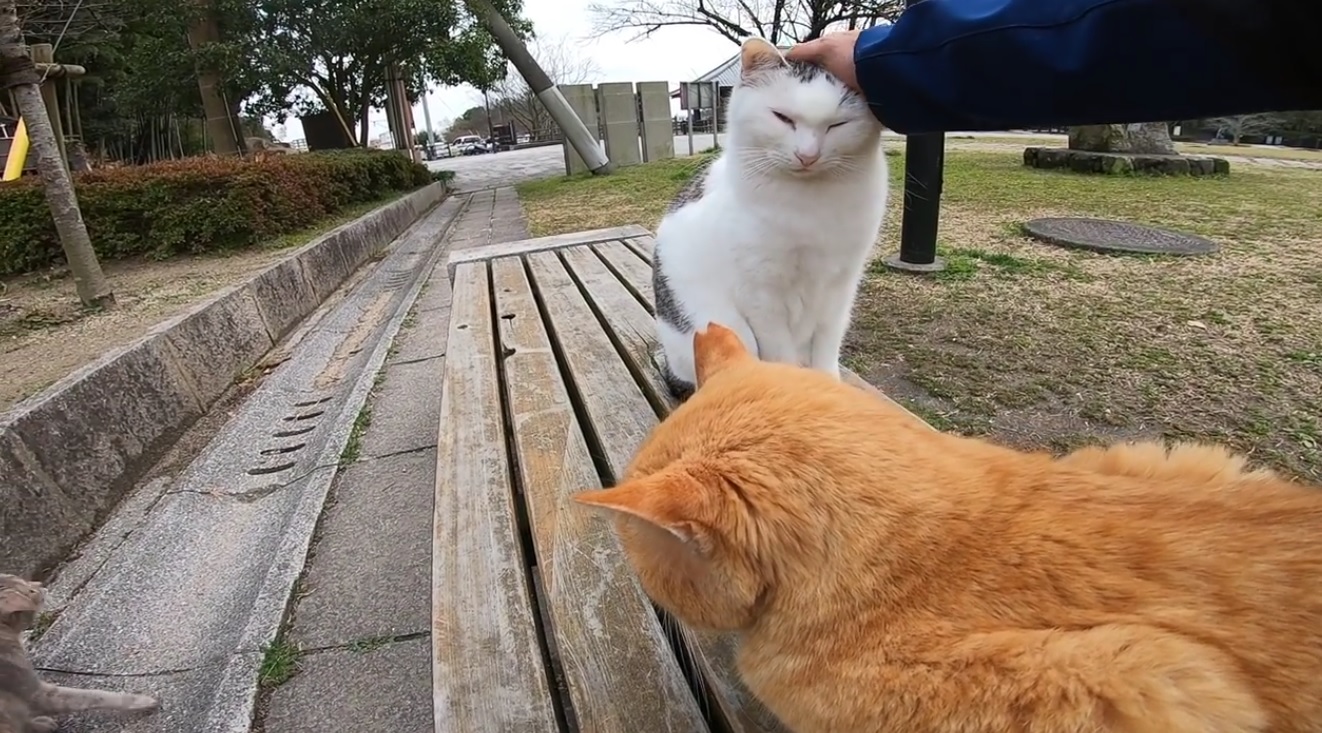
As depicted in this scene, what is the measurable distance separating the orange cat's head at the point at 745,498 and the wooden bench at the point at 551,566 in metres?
0.17

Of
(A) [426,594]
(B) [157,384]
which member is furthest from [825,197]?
(B) [157,384]

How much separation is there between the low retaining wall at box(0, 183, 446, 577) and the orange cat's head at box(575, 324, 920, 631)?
87.1 inches

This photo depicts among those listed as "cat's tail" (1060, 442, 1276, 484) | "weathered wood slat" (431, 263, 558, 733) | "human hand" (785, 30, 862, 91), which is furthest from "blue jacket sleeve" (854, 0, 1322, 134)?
"weathered wood slat" (431, 263, 558, 733)

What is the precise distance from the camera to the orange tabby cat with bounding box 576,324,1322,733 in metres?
0.61

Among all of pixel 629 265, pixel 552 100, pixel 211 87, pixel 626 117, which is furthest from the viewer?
pixel 626 117

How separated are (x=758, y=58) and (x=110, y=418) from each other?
2688 millimetres

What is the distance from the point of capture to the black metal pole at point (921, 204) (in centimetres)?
400

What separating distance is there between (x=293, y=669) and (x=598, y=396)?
100 cm

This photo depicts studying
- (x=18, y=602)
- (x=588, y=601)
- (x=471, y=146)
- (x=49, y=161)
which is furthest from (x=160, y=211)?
(x=471, y=146)

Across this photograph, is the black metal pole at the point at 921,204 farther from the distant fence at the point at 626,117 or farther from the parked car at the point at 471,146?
the parked car at the point at 471,146

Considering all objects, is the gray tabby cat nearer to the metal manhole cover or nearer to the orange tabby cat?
the orange tabby cat

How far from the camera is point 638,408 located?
71.6 inches

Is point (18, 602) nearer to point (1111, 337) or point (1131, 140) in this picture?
point (1111, 337)

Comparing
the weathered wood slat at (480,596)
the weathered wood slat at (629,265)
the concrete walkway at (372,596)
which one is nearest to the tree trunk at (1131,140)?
the weathered wood slat at (629,265)
